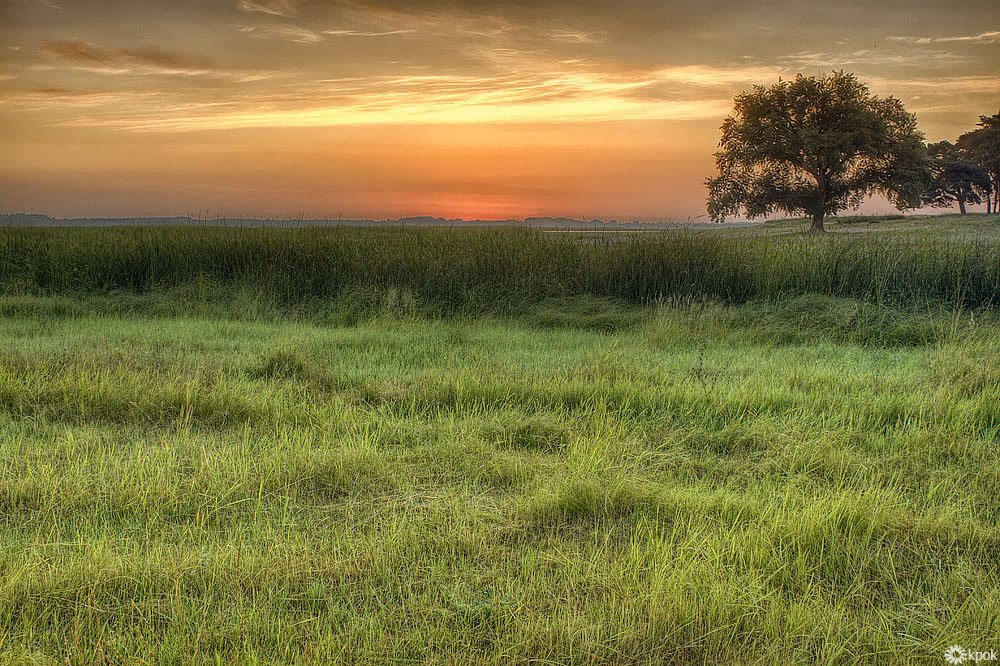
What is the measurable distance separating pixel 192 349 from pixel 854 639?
22.8 feet

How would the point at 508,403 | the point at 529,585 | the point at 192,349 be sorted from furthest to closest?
1. the point at 192,349
2. the point at 508,403
3. the point at 529,585

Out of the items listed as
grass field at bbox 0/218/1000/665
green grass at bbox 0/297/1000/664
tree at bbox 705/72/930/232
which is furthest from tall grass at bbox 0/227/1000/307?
tree at bbox 705/72/930/232

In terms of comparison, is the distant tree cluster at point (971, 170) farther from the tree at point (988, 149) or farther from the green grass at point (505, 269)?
the green grass at point (505, 269)

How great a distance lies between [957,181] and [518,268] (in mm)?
52150

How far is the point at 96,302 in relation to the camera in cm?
1118

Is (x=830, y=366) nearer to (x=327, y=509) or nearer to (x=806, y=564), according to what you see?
(x=806, y=564)

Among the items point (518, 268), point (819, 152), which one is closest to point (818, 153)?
point (819, 152)

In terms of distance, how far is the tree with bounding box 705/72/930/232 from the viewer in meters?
31.7

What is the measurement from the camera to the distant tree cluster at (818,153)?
31.7 meters

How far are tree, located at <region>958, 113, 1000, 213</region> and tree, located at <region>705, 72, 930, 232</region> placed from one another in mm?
21694

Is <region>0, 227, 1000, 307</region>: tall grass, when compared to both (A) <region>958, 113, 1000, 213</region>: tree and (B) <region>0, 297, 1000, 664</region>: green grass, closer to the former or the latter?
(B) <region>0, 297, 1000, 664</region>: green grass

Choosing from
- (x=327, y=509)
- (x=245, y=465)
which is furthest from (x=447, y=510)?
(x=245, y=465)

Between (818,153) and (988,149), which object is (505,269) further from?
(988,149)

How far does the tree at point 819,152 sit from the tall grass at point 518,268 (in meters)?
20.7
